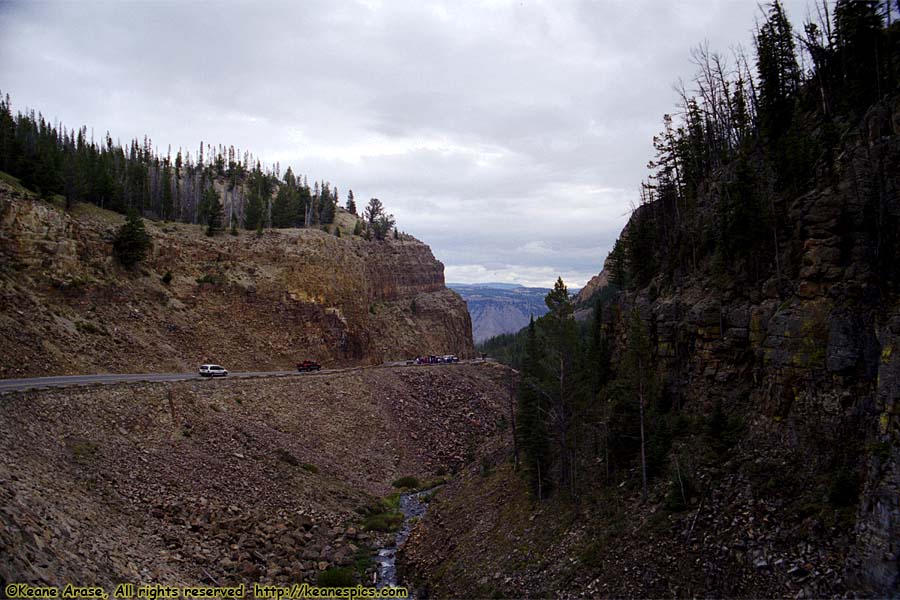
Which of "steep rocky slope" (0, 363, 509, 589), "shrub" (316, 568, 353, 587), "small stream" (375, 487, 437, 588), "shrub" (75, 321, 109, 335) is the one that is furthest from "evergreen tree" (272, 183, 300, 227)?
"shrub" (316, 568, 353, 587)

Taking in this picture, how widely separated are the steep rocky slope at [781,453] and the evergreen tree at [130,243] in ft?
138

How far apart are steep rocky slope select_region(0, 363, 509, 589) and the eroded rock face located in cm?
2091

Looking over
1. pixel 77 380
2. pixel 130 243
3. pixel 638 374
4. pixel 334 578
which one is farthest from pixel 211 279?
pixel 638 374

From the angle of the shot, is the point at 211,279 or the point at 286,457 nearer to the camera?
the point at 286,457

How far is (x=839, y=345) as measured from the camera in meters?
17.6

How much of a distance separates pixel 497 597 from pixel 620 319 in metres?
22.3

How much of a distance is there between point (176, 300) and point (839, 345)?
53.8 meters

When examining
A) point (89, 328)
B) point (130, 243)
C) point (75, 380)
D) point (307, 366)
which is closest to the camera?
point (75, 380)

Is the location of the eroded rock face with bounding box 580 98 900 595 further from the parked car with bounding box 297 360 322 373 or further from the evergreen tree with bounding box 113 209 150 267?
the evergreen tree with bounding box 113 209 150 267

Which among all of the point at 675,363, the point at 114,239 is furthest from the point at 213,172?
the point at 675,363

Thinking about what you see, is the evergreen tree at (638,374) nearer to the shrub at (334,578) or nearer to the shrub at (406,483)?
the shrub at (334,578)

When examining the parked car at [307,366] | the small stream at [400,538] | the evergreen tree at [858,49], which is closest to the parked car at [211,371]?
the parked car at [307,366]

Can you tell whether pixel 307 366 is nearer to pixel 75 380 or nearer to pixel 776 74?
pixel 75 380

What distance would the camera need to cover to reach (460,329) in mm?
97000
